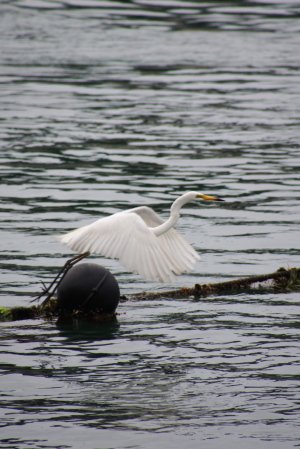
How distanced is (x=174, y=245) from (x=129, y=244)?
150 centimetres

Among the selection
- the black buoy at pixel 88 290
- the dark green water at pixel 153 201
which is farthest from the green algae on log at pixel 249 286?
the black buoy at pixel 88 290

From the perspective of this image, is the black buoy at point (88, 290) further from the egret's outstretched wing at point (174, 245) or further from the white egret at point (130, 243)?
the egret's outstretched wing at point (174, 245)

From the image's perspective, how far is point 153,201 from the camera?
61.5 feet

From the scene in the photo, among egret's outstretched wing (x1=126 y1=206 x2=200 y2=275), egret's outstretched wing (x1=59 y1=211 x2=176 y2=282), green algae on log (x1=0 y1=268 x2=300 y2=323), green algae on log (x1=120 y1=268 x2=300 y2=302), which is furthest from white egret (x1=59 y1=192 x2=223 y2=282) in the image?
green algae on log (x1=120 y1=268 x2=300 y2=302)

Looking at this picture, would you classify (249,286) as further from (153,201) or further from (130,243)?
(153,201)

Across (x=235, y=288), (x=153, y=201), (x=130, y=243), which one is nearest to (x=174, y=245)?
(x=235, y=288)

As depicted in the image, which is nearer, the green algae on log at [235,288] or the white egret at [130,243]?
the white egret at [130,243]

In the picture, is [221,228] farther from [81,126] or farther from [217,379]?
[81,126]

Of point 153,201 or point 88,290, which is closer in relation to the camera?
point 88,290

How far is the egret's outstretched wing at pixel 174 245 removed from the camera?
12.1m

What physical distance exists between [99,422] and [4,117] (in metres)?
19.4

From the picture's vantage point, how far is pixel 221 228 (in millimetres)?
17000

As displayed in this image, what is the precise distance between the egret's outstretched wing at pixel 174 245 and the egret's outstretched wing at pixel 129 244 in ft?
2.29

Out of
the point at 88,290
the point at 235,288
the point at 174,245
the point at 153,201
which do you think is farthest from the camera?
the point at 153,201
